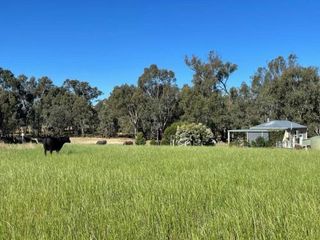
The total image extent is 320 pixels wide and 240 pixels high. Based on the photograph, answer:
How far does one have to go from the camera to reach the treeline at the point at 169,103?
65.8 metres

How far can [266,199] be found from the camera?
6910mm

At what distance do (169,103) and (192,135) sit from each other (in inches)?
1199

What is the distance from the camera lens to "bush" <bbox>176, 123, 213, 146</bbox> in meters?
47.5

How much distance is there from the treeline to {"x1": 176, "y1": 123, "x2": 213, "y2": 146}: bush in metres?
18.8

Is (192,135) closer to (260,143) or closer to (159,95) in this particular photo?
(260,143)

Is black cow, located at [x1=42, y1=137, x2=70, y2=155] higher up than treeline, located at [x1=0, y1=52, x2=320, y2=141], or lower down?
lower down

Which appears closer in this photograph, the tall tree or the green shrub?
the green shrub

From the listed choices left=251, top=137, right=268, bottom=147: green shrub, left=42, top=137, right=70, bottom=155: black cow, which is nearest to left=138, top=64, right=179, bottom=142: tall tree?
left=251, top=137, right=268, bottom=147: green shrub

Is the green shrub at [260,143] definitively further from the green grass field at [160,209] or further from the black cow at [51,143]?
the green grass field at [160,209]

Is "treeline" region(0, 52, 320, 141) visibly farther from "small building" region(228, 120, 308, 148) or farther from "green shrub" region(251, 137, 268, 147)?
"green shrub" region(251, 137, 268, 147)

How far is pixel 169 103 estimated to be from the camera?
77.5 metres

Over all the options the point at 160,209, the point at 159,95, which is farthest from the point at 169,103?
the point at 160,209

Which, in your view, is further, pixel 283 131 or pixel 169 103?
pixel 169 103

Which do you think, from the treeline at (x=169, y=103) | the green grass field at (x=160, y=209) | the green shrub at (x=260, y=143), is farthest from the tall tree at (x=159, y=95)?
the green grass field at (x=160, y=209)
